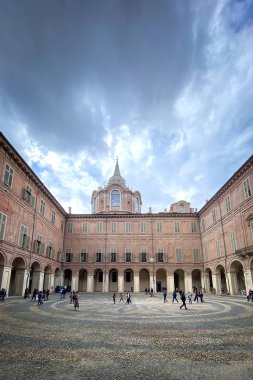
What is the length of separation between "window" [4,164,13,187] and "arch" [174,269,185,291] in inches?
1281

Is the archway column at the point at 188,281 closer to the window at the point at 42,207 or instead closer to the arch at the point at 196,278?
the arch at the point at 196,278

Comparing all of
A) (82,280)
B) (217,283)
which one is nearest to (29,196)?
(82,280)

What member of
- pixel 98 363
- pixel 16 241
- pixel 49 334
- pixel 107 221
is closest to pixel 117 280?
pixel 107 221

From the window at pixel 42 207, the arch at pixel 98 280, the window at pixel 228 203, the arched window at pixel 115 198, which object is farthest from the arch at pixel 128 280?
the window at pixel 228 203

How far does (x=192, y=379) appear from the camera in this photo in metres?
5.58

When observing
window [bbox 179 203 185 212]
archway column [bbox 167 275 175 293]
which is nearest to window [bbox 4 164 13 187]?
archway column [bbox 167 275 175 293]

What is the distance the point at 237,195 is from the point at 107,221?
76.9ft

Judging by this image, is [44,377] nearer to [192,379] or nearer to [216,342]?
[192,379]

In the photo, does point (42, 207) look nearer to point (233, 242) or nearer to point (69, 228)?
point (69, 228)

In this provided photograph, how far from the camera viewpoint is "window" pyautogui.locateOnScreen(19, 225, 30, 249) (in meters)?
26.9

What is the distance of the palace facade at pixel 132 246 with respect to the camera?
29406 mm

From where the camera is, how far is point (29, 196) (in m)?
29.3

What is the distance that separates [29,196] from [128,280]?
25977 millimetres

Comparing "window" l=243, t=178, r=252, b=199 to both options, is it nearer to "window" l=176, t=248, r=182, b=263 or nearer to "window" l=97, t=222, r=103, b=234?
"window" l=176, t=248, r=182, b=263
